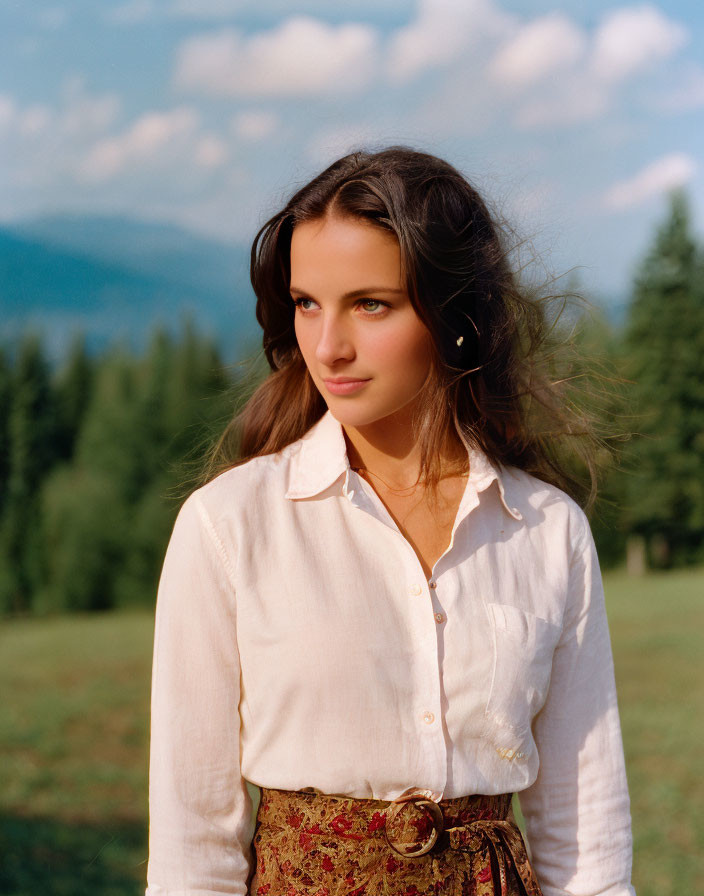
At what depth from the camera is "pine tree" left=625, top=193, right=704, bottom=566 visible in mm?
11141

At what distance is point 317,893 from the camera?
4.60 ft

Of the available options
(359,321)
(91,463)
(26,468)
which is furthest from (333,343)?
(91,463)

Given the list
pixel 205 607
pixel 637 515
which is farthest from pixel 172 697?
pixel 637 515

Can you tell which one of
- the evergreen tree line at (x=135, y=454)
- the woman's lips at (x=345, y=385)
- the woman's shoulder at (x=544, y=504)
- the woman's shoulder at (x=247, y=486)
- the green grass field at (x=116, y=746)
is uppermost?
the woman's lips at (x=345, y=385)

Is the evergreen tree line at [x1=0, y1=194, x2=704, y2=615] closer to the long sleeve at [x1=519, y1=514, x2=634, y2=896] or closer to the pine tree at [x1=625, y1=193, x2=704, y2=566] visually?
the pine tree at [x1=625, y1=193, x2=704, y2=566]

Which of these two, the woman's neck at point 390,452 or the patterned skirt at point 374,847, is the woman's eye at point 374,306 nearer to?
the woman's neck at point 390,452

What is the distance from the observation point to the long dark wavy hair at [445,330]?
1461 millimetres

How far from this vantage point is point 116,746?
6.78m

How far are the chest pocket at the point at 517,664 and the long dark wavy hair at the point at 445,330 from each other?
281 mm

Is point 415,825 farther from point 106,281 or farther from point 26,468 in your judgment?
point 106,281

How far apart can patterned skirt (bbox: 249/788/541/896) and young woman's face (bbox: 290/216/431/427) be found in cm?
58

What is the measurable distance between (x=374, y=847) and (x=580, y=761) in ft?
1.27

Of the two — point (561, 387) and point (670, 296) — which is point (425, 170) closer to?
point (561, 387)

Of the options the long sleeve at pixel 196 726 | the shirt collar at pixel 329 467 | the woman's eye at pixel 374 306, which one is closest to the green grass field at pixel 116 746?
the long sleeve at pixel 196 726
